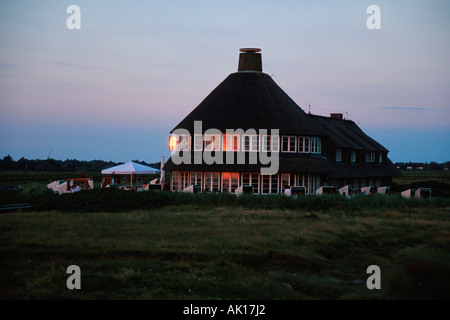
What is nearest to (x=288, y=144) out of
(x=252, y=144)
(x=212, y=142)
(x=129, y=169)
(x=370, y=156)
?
(x=252, y=144)

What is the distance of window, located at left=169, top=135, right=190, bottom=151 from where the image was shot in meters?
40.9

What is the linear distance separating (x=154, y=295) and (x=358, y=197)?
1993 centimetres

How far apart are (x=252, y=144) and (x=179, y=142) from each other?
6251 mm

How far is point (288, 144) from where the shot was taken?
39.1 m

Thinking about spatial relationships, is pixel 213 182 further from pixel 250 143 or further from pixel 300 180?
pixel 300 180

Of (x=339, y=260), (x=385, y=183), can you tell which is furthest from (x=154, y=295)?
(x=385, y=183)

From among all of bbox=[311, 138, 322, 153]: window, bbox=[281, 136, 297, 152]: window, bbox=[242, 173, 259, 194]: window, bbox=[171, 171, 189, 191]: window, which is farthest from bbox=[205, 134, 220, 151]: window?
bbox=[311, 138, 322, 153]: window

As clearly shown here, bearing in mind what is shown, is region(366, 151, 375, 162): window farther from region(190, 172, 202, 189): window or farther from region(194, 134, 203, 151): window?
region(190, 172, 202, 189): window

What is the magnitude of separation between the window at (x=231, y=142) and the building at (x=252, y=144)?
0.07 m

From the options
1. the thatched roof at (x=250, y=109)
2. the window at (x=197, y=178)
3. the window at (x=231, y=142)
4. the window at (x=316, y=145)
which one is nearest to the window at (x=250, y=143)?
the window at (x=231, y=142)

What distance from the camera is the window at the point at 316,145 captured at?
132 feet

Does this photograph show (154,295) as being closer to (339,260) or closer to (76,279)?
(76,279)

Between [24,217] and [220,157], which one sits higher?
[220,157]
